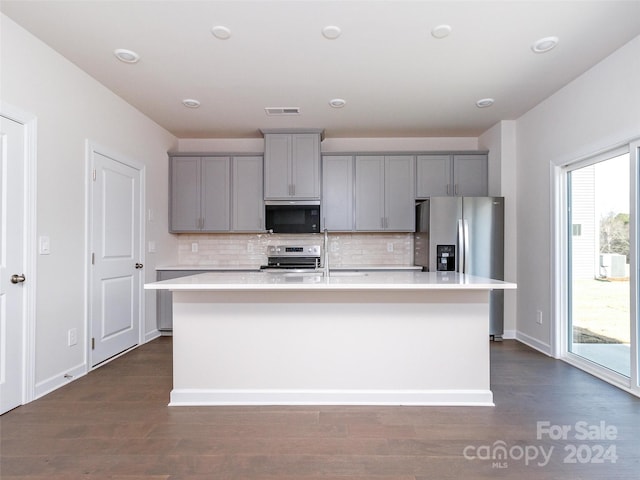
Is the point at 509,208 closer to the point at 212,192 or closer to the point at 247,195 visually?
the point at 247,195

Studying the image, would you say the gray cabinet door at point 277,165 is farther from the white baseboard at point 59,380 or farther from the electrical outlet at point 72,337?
the white baseboard at point 59,380

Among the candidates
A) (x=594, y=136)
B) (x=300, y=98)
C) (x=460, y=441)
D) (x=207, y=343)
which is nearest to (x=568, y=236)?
(x=594, y=136)

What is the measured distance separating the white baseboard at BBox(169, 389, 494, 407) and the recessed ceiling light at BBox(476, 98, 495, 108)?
277 cm

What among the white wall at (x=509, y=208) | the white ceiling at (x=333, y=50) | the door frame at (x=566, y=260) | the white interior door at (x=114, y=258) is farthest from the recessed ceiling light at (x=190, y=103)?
the door frame at (x=566, y=260)

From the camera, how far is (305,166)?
455cm

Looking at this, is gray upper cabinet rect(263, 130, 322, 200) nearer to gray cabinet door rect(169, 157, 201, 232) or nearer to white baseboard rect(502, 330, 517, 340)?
gray cabinet door rect(169, 157, 201, 232)

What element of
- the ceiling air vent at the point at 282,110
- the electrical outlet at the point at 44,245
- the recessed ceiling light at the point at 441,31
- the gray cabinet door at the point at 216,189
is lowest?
the electrical outlet at the point at 44,245

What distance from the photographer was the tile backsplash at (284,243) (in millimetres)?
4961

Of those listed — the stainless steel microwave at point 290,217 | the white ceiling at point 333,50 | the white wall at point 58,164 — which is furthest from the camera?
the stainless steel microwave at point 290,217

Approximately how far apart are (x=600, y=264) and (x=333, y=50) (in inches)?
113

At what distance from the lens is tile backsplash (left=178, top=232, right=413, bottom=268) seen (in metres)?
4.96

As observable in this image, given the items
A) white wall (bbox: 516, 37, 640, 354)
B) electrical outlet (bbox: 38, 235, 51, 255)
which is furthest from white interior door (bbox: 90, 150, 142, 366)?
white wall (bbox: 516, 37, 640, 354)

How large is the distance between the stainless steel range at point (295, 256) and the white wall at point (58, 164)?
2.20m

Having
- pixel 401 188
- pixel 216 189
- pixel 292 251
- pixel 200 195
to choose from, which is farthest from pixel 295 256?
pixel 401 188
